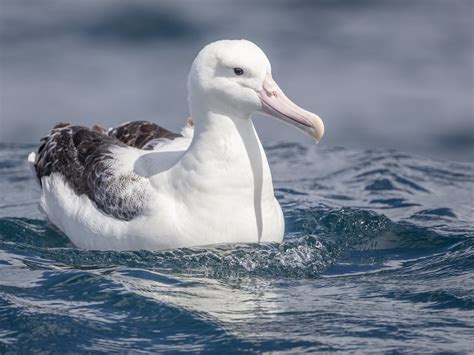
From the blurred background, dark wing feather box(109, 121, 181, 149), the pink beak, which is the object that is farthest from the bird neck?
the blurred background

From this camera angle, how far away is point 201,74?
9.13 m

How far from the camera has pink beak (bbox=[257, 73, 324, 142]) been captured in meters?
8.89

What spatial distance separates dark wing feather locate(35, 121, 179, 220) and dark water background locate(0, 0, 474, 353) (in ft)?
1.64

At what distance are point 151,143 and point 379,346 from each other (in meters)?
3.98

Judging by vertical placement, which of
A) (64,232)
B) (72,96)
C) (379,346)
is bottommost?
(379,346)

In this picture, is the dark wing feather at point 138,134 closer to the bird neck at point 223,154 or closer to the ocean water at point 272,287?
the ocean water at point 272,287

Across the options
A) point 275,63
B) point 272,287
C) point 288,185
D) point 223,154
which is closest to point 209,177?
point 223,154

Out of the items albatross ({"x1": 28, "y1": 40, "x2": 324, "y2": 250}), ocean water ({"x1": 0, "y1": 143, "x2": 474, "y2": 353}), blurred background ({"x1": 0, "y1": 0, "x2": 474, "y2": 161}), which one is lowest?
ocean water ({"x1": 0, "y1": 143, "x2": 474, "y2": 353})

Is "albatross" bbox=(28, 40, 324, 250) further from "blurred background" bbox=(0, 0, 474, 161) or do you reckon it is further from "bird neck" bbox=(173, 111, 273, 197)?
"blurred background" bbox=(0, 0, 474, 161)

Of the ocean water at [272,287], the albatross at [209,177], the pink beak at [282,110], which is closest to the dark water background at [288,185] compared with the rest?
the ocean water at [272,287]

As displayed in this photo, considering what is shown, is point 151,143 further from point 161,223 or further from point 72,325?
point 72,325

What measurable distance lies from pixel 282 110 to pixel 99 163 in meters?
2.01

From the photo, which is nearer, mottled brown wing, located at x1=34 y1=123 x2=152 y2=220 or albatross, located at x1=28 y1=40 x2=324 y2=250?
albatross, located at x1=28 y1=40 x2=324 y2=250

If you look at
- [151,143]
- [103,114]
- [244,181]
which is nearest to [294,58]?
[103,114]
